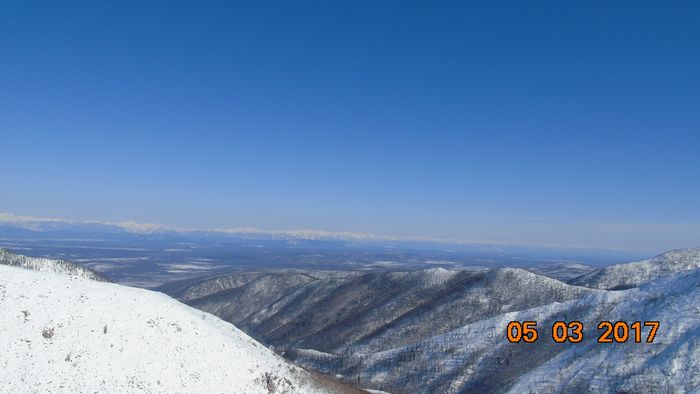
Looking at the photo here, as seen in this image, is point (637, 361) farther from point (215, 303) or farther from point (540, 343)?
point (215, 303)

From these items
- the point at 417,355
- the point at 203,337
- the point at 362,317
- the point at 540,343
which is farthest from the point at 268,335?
the point at 203,337

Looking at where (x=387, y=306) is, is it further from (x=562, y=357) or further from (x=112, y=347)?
(x=112, y=347)
